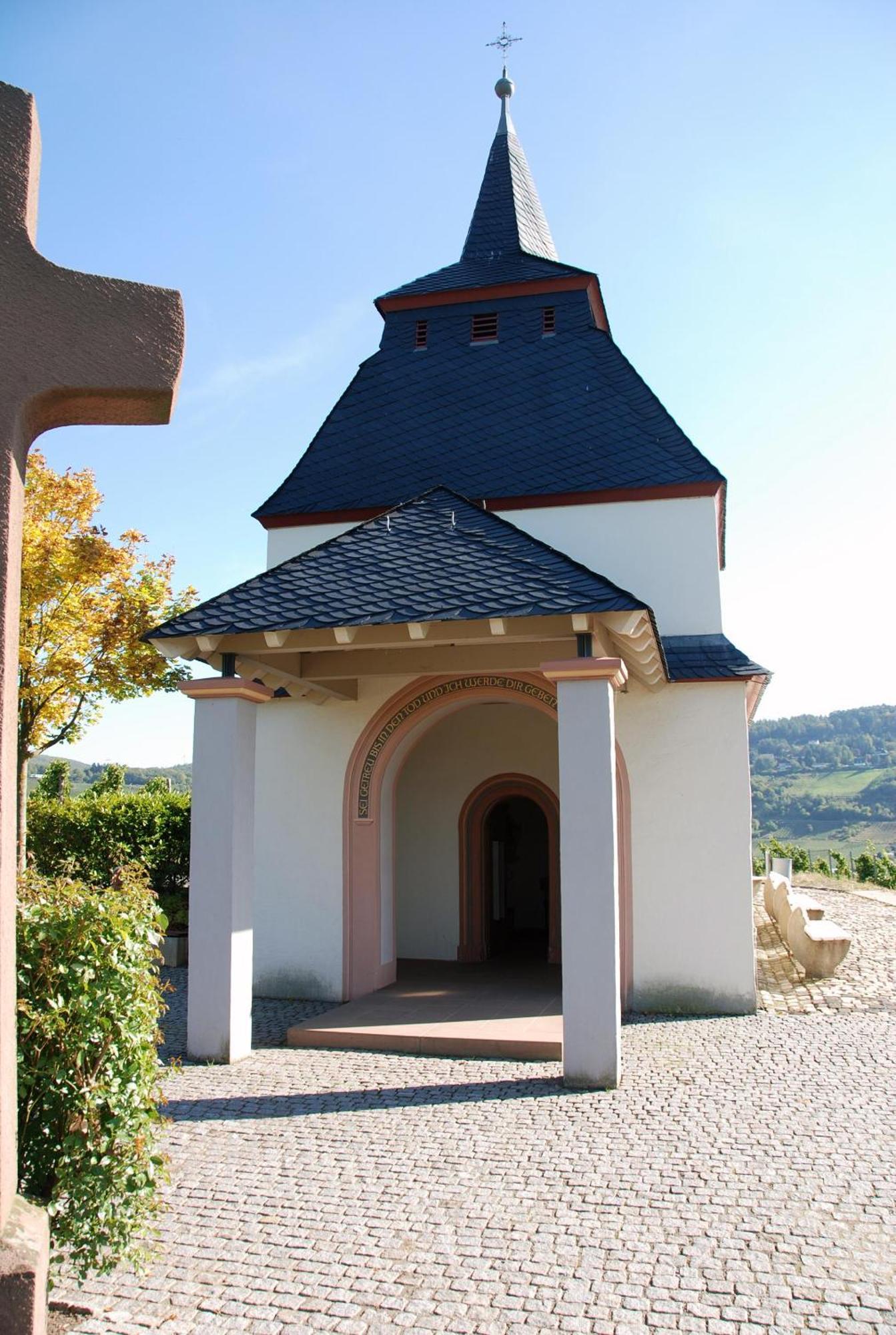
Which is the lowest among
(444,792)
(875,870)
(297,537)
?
(875,870)

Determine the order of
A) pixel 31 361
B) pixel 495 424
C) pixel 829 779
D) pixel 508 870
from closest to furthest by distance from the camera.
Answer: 1. pixel 31 361
2. pixel 495 424
3. pixel 508 870
4. pixel 829 779

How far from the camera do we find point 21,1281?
270cm

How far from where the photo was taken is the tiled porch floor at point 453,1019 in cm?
859

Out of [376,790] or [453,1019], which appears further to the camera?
[376,790]

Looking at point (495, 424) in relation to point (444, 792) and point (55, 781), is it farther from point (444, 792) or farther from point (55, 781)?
point (55, 781)

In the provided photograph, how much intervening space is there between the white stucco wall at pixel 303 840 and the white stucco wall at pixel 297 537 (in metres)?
2.07

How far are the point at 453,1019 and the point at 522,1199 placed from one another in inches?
171

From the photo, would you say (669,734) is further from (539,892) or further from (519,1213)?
(539,892)

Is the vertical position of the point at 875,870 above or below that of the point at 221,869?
below

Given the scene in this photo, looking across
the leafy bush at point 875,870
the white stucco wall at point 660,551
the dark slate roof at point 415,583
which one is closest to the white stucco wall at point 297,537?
the white stucco wall at point 660,551

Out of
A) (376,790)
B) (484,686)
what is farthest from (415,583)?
(376,790)

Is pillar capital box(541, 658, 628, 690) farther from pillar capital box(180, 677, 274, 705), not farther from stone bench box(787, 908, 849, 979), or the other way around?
stone bench box(787, 908, 849, 979)

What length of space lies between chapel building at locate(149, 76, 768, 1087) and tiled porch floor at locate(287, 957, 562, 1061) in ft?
2.29

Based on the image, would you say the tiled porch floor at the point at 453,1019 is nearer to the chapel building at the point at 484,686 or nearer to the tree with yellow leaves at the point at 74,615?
the chapel building at the point at 484,686
